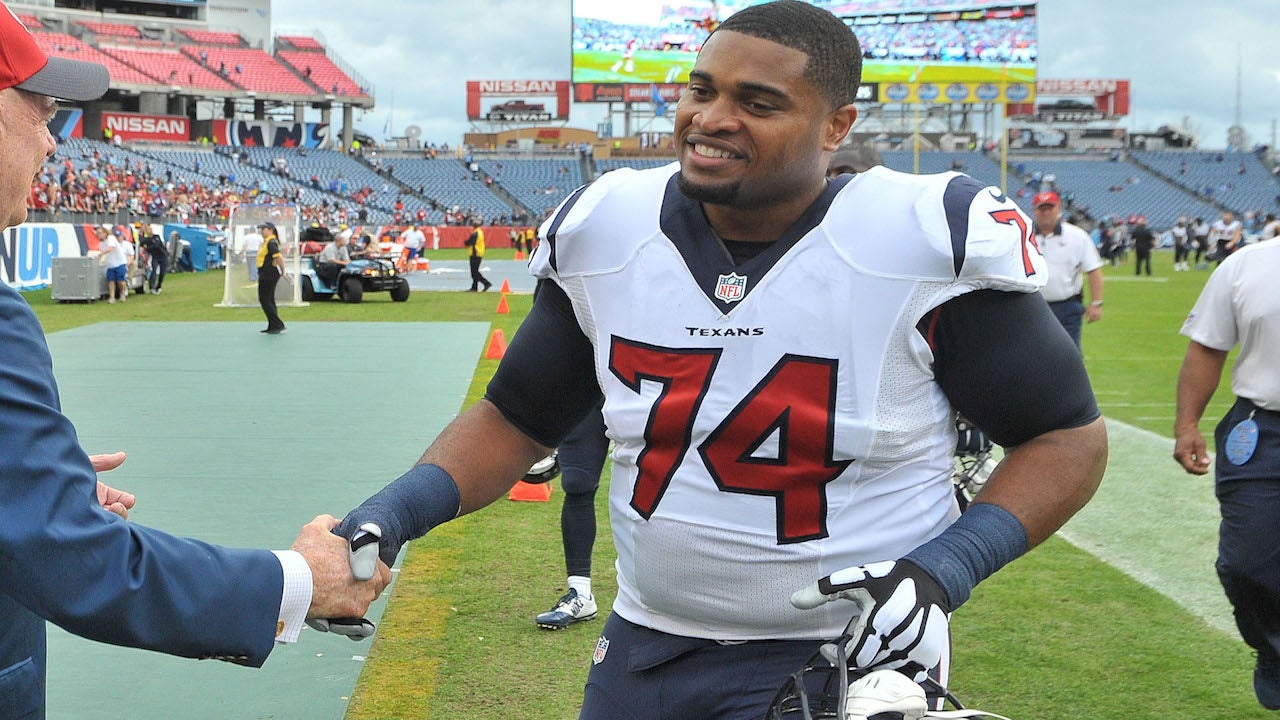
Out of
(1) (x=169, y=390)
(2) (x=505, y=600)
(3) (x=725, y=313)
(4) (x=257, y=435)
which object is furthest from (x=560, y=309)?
(1) (x=169, y=390)

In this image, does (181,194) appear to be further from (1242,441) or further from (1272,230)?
(1242,441)

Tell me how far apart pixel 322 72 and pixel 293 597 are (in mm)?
75490

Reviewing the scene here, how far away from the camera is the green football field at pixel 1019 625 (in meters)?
4.80

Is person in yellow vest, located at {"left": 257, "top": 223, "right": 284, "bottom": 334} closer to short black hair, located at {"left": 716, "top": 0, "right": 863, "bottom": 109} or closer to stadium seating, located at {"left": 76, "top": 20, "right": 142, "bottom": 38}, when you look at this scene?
short black hair, located at {"left": 716, "top": 0, "right": 863, "bottom": 109}

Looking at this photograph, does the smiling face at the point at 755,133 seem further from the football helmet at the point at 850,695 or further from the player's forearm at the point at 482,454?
the football helmet at the point at 850,695

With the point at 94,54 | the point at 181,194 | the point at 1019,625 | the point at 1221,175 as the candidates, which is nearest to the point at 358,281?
the point at 1019,625

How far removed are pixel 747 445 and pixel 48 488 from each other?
111 cm

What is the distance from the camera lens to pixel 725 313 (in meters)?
2.35

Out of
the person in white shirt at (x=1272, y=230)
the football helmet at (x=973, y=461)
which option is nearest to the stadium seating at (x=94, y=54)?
the person in white shirt at (x=1272, y=230)

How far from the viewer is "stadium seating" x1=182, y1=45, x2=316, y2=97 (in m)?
68.6

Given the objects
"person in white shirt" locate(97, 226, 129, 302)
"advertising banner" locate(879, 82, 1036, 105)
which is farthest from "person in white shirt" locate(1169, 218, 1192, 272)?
"person in white shirt" locate(97, 226, 129, 302)

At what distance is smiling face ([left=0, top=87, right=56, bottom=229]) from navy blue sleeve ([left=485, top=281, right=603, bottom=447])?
926 mm

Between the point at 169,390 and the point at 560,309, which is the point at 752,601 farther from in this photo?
the point at 169,390

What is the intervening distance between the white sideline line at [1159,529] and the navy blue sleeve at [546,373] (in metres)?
4.07
